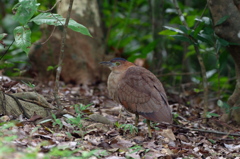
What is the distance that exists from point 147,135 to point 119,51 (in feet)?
13.6

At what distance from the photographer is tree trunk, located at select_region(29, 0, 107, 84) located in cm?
774

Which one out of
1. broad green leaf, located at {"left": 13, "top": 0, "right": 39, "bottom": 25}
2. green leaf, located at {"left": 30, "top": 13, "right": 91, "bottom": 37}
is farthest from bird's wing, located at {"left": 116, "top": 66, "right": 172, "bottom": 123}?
broad green leaf, located at {"left": 13, "top": 0, "right": 39, "bottom": 25}

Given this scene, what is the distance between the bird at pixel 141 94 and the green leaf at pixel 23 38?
57.9 inches

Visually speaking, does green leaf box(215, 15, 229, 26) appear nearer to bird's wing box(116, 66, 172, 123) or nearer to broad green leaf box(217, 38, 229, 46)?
broad green leaf box(217, 38, 229, 46)

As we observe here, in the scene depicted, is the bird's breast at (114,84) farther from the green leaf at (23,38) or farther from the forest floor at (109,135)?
the green leaf at (23,38)

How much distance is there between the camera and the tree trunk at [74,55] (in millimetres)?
7742

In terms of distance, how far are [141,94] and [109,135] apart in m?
0.73

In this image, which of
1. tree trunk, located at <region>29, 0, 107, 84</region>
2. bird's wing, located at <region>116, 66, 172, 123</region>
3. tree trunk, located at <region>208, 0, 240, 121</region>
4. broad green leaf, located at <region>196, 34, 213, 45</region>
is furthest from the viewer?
tree trunk, located at <region>29, 0, 107, 84</region>

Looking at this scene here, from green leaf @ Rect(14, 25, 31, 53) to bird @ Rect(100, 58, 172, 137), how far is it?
147 centimetres

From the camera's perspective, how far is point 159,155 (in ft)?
12.3

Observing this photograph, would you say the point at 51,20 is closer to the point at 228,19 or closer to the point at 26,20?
the point at 26,20

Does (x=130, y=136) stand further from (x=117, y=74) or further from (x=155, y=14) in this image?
(x=155, y=14)

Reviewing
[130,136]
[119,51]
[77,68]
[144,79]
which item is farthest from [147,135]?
[119,51]

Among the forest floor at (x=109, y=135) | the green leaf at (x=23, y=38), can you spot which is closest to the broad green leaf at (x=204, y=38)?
the forest floor at (x=109, y=135)
